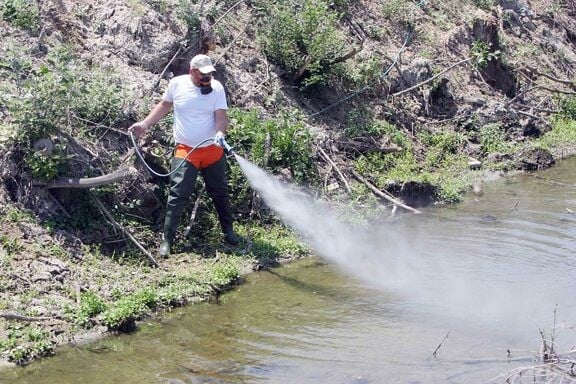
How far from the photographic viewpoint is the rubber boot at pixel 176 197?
8.98 metres

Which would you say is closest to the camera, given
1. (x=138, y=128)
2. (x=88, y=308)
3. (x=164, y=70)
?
(x=88, y=308)

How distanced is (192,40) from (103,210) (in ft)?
12.4

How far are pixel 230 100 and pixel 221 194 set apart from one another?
2796mm

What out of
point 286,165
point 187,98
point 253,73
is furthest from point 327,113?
point 187,98

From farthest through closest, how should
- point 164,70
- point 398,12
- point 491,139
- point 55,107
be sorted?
point 398,12
point 491,139
point 164,70
point 55,107

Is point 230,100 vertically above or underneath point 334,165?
above

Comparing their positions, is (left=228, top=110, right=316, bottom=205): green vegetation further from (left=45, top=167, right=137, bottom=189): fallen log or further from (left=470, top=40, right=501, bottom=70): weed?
(left=470, top=40, right=501, bottom=70): weed

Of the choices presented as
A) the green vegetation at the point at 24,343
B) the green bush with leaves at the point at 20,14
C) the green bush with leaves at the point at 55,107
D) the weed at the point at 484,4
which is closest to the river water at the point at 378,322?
the green vegetation at the point at 24,343

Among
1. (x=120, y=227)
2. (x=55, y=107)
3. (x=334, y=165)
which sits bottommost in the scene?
(x=120, y=227)

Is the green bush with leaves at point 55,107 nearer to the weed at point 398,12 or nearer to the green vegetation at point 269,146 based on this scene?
the green vegetation at point 269,146

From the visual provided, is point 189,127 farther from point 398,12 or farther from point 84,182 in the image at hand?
point 398,12

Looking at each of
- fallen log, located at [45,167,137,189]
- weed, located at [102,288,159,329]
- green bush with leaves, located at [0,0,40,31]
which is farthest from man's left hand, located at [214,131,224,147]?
green bush with leaves, located at [0,0,40,31]

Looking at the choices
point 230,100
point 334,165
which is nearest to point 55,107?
point 230,100

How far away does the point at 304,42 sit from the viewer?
42.3ft
